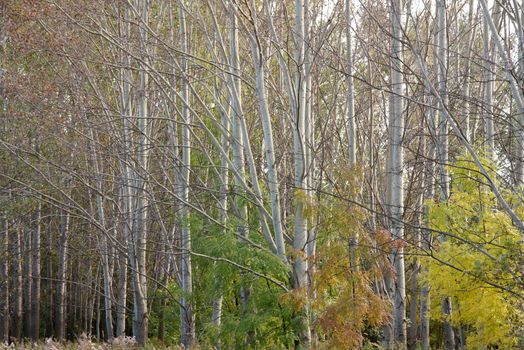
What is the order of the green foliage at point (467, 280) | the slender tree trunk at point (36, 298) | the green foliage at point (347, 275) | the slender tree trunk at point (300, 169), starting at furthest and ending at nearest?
1. the slender tree trunk at point (36, 298)
2. the green foliage at point (467, 280)
3. the slender tree trunk at point (300, 169)
4. the green foliage at point (347, 275)

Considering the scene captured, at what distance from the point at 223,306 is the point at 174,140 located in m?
3.15

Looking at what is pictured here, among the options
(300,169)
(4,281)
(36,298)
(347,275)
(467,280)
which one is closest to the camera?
(347,275)

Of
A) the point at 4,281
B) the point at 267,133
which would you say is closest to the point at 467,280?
the point at 267,133

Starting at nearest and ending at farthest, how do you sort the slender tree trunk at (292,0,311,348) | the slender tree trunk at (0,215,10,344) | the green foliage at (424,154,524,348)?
the slender tree trunk at (292,0,311,348) → the green foliage at (424,154,524,348) → the slender tree trunk at (0,215,10,344)

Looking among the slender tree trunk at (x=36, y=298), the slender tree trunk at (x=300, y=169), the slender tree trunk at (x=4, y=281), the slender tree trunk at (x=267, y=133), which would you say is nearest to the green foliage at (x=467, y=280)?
the slender tree trunk at (x=300, y=169)

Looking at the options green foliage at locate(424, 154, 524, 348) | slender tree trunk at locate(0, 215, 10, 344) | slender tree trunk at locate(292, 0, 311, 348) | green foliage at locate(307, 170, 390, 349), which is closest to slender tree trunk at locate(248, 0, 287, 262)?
slender tree trunk at locate(292, 0, 311, 348)

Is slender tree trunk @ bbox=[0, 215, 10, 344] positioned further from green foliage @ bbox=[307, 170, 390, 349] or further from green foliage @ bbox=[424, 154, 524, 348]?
green foliage @ bbox=[307, 170, 390, 349]

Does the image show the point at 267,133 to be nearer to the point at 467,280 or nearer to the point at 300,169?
the point at 300,169

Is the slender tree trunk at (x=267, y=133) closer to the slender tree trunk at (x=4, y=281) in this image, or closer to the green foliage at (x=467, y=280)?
the green foliage at (x=467, y=280)

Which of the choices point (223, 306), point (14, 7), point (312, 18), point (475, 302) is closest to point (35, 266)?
point (223, 306)

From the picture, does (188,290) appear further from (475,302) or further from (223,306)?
(475,302)

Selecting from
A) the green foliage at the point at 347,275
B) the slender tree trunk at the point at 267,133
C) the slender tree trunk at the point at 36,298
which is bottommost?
the slender tree trunk at the point at 36,298

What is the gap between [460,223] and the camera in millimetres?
9906

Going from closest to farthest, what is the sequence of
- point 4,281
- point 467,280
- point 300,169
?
point 467,280 < point 300,169 < point 4,281
